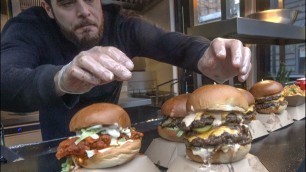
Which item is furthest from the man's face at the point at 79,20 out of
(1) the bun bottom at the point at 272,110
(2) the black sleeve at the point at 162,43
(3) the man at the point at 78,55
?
(1) the bun bottom at the point at 272,110

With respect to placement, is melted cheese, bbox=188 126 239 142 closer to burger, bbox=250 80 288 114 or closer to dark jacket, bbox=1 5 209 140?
dark jacket, bbox=1 5 209 140

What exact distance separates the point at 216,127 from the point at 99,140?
434 mm

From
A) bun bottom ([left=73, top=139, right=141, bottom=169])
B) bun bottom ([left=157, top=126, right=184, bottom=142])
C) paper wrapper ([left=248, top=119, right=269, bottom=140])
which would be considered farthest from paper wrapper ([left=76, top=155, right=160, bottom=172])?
paper wrapper ([left=248, top=119, right=269, bottom=140])

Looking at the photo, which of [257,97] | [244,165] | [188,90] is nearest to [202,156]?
[244,165]

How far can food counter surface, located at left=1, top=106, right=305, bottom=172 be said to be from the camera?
1.03 meters

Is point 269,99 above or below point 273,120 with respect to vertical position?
above

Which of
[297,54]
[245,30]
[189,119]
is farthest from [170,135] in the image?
[297,54]

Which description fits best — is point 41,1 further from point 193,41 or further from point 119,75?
point 193,41

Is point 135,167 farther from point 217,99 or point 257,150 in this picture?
point 257,150

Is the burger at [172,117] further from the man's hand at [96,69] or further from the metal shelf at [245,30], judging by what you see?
the man's hand at [96,69]

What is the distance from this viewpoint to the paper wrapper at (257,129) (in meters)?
1.45

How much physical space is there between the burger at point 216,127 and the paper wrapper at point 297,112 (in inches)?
46.8

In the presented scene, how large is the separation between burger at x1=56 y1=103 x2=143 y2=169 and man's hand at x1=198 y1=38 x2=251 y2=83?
1.29 feet

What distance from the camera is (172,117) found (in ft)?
4.09
